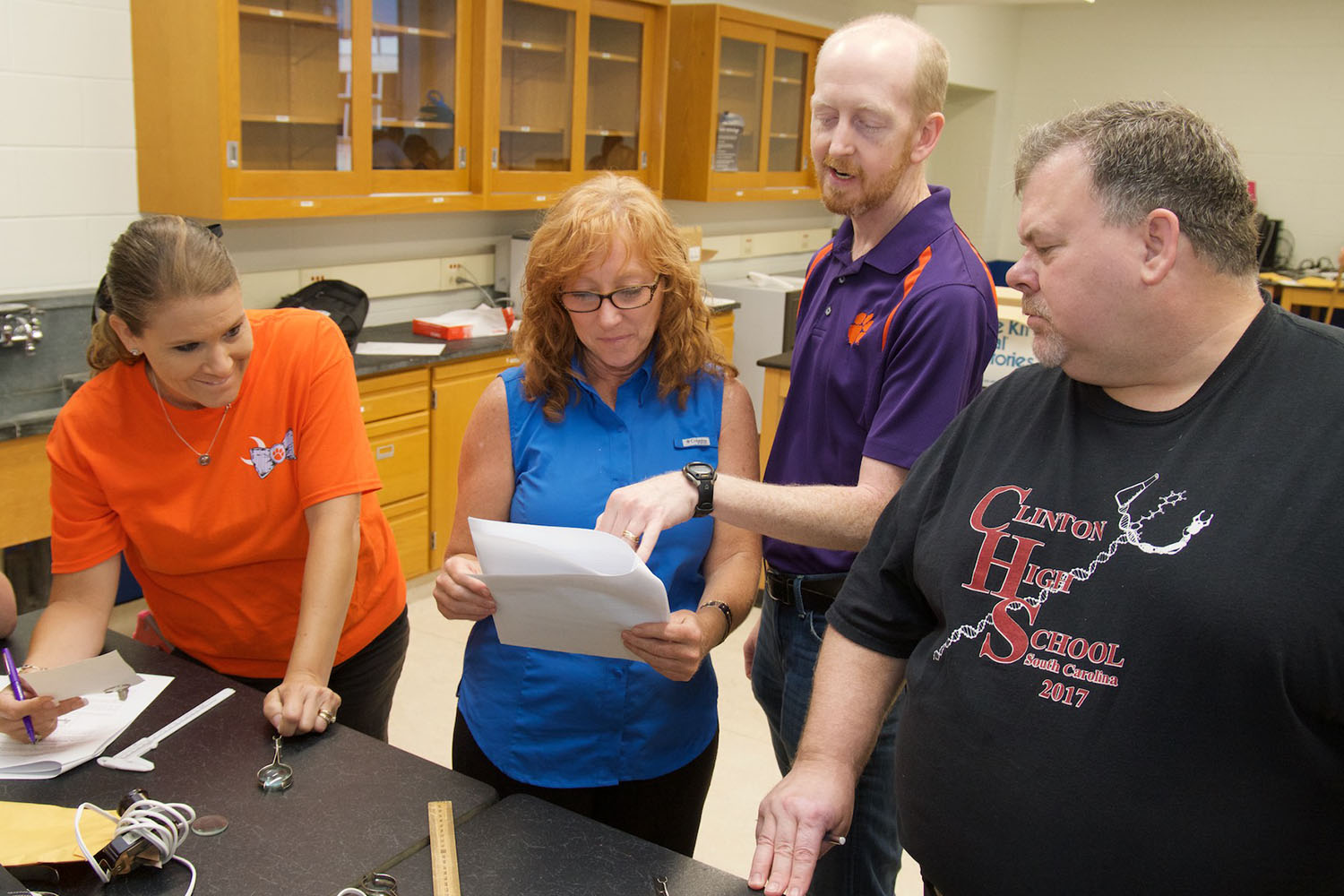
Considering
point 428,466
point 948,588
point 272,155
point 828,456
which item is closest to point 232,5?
point 272,155

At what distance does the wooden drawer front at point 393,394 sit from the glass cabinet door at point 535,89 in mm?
1022

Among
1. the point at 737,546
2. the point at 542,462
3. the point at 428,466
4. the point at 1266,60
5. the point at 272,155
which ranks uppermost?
the point at 1266,60

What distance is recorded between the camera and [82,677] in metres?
1.35

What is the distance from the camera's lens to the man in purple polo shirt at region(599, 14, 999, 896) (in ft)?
4.80

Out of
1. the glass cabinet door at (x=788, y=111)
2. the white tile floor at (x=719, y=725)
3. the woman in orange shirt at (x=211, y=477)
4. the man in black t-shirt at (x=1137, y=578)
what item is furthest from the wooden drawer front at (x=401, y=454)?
the glass cabinet door at (x=788, y=111)

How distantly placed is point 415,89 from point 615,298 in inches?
106

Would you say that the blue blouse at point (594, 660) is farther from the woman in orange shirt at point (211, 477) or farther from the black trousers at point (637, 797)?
the woman in orange shirt at point (211, 477)

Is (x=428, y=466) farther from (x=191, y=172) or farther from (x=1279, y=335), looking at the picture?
(x=1279, y=335)

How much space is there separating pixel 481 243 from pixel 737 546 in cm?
335

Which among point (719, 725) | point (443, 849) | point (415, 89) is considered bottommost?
point (719, 725)

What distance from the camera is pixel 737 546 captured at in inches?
62.8

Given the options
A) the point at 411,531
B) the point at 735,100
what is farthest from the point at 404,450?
the point at 735,100

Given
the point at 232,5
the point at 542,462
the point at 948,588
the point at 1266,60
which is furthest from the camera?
the point at 1266,60

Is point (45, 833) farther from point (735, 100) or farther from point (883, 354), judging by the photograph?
point (735, 100)
